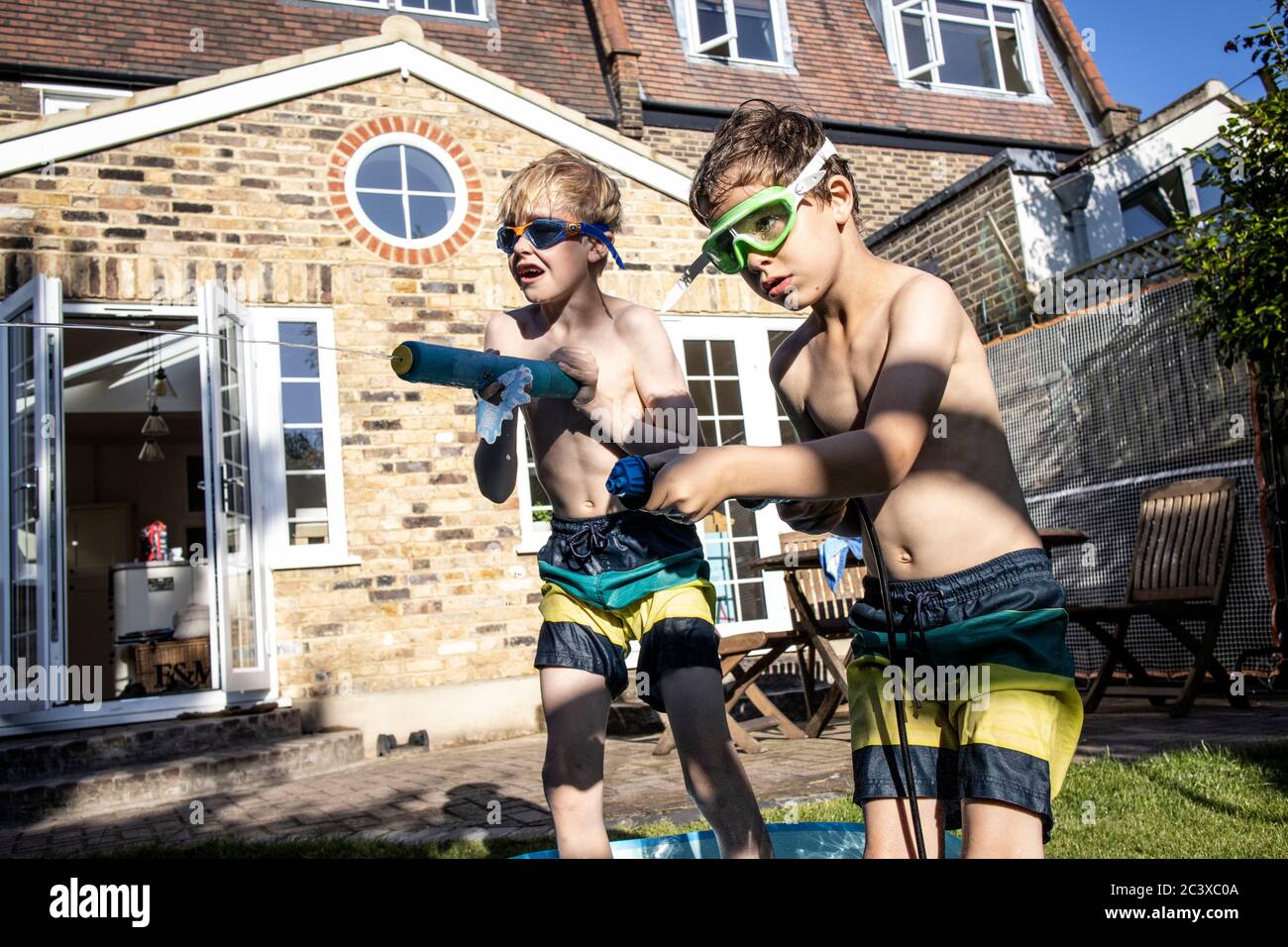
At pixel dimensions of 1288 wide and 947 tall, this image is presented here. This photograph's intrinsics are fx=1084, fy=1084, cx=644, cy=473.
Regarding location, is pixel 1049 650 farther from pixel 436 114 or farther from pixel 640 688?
pixel 436 114

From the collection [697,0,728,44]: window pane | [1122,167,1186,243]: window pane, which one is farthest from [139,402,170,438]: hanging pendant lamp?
[1122,167,1186,243]: window pane

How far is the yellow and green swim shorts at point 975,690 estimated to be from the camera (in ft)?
6.07

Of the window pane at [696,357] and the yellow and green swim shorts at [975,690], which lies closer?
the yellow and green swim shorts at [975,690]

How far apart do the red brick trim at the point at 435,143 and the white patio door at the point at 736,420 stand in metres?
1.89

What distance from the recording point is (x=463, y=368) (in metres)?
2.20

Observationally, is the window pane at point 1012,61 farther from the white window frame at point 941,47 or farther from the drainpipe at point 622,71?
the drainpipe at point 622,71

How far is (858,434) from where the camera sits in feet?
5.34

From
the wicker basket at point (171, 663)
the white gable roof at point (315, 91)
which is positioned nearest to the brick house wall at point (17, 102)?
the white gable roof at point (315, 91)

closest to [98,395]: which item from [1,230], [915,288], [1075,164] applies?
[1,230]

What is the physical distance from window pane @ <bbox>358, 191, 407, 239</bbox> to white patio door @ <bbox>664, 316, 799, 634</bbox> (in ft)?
7.75

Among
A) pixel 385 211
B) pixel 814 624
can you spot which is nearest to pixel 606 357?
pixel 814 624

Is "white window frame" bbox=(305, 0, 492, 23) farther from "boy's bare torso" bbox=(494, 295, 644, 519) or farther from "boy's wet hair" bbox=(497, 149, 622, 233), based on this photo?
"boy's bare torso" bbox=(494, 295, 644, 519)

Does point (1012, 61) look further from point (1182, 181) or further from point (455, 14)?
point (455, 14)
